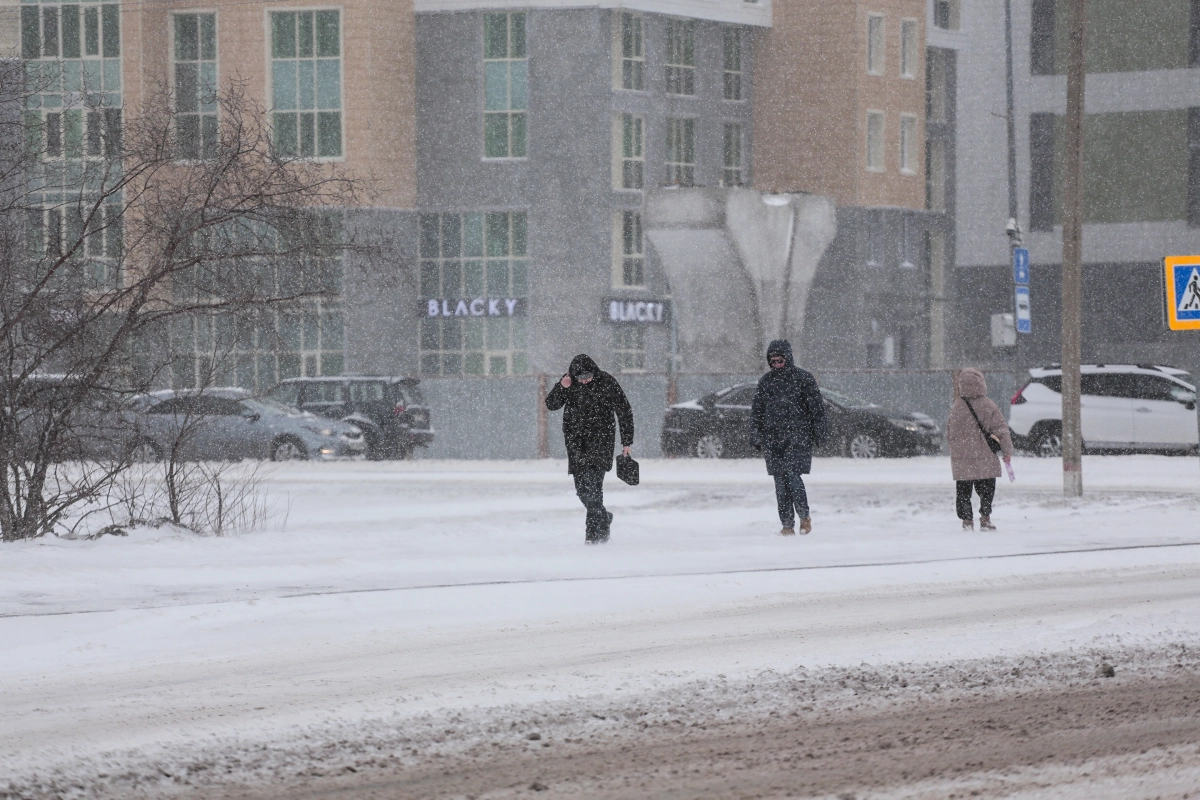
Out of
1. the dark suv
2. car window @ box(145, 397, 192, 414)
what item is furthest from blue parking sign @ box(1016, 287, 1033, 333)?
car window @ box(145, 397, 192, 414)

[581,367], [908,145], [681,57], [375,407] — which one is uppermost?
[681,57]

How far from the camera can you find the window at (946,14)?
195 ft

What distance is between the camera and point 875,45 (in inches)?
2188

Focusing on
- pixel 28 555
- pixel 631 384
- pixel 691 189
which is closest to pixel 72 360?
pixel 28 555

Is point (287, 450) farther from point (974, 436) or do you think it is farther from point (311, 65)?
point (311, 65)

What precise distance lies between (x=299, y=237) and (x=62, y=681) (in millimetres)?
7202

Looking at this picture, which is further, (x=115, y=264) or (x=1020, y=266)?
(x=1020, y=266)

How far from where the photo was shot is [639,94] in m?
51.9

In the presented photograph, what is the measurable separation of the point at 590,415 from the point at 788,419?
A: 1843mm

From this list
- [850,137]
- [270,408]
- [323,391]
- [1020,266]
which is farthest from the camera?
[850,137]

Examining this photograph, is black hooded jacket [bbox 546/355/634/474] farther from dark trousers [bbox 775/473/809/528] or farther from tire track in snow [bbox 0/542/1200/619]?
tire track in snow [bbox 0/542/1200/619]

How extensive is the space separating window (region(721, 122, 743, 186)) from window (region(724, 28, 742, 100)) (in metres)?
0.95

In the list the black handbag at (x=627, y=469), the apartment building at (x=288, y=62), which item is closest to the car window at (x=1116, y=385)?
the black handbag at (x=627, y=469)

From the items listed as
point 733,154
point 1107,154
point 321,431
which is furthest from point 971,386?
point 733,154
